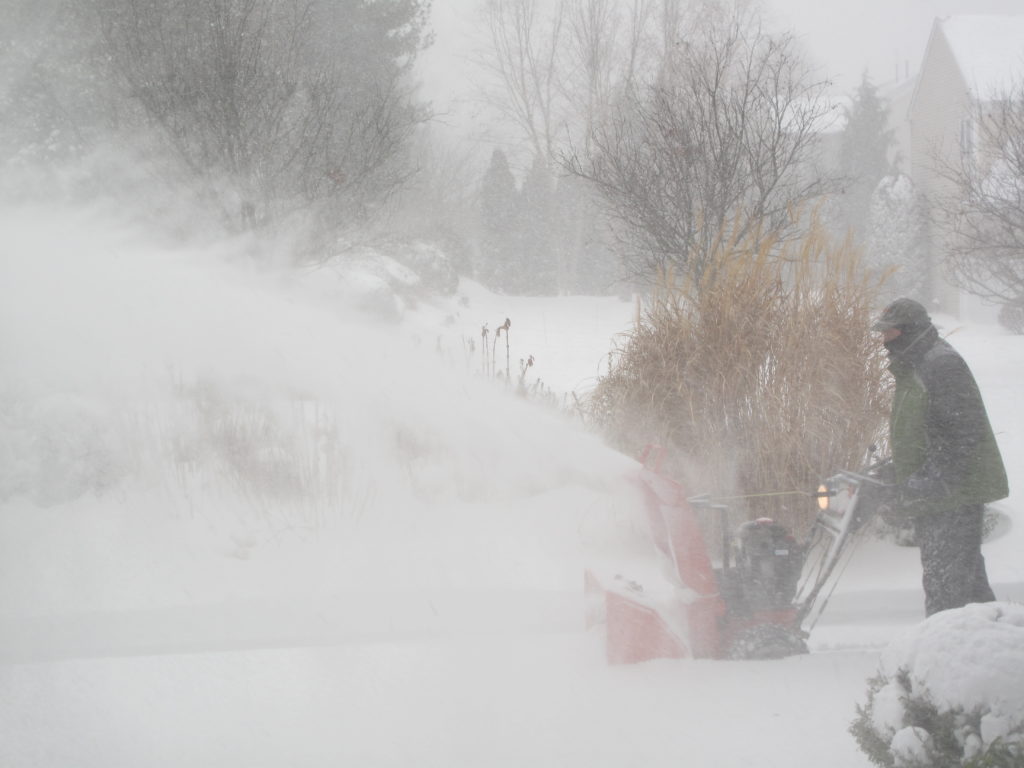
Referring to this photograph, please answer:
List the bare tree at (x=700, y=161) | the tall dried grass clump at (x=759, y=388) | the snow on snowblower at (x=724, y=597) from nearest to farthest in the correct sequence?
the snow on snowblower at (x=724, y=597)
the tall dried grass clump at (x=759, y=388)
the bare tree at (x=700, y=161)

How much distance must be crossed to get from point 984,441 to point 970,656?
1627 millimetres

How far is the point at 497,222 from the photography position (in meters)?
28.2

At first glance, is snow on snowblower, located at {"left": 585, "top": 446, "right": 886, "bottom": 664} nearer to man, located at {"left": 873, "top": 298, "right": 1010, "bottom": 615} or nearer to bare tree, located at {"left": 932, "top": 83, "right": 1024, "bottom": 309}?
man, located at {"left": 873, "top": 298, "right": 1010, "bottom": 615}

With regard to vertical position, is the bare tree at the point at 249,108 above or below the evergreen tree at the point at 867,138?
below

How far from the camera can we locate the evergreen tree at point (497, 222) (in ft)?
90.7

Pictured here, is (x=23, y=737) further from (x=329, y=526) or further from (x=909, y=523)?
(x=909, y=523)

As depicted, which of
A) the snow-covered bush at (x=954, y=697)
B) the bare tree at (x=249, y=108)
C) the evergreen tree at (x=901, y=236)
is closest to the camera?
the snow-covered bush at (x=954, y=697)

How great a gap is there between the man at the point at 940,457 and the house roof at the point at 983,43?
1663 centimetres

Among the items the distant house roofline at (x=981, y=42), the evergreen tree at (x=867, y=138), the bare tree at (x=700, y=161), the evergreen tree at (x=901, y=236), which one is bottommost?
the bare tree at (x=700, y=161)

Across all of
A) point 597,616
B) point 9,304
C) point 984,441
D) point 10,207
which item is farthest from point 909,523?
point 10,207

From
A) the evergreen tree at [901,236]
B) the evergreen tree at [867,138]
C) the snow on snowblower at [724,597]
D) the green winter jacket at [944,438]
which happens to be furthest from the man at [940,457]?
the evergreen tree at [867,138]

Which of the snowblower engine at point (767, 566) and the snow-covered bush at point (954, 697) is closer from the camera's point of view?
the snow-covered bush at point (954, 697)

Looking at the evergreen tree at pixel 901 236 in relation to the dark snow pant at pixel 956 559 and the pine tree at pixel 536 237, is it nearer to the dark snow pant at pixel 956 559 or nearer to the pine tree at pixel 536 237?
the pine tree at pixel 536 237

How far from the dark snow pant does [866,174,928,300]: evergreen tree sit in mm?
21270
